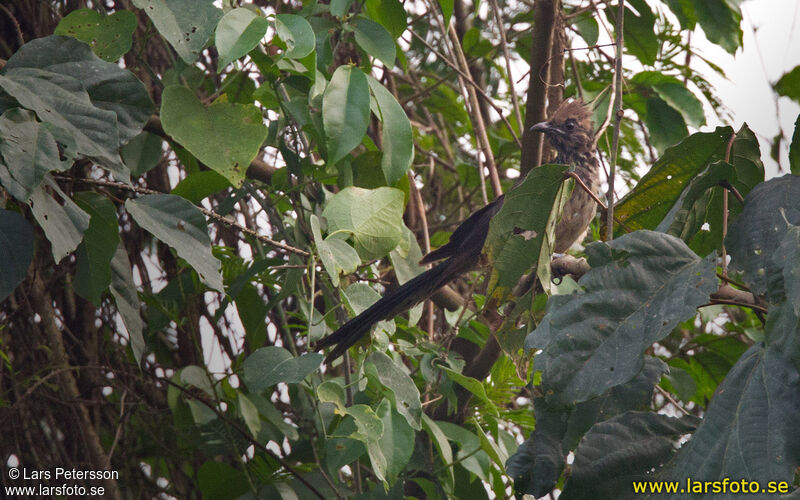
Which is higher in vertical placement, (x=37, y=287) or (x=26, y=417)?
(x=37, y=287)

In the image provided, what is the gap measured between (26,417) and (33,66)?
1.64m

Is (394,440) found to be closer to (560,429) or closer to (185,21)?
(560,429)

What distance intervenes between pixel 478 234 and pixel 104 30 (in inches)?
63.1

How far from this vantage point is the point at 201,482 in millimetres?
2430

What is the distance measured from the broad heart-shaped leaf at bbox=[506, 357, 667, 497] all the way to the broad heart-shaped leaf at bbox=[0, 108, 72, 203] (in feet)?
3.65

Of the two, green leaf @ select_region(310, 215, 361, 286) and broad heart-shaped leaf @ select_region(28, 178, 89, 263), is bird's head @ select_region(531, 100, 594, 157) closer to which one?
green leaf @ select_region(310, 215, 361, 286)

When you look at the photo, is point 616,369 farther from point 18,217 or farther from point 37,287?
point 37,287

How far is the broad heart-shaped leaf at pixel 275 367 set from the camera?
179cm

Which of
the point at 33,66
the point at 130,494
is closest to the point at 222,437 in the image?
the point at 130,494

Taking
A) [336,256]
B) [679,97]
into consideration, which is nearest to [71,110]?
[336,256]

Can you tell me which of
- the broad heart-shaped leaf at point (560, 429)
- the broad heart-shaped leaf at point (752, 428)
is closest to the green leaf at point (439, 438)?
the broad heart-shaped leaf at point (560, 429)

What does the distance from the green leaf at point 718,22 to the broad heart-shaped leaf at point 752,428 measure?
165 centimetres

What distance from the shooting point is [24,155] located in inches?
57.1

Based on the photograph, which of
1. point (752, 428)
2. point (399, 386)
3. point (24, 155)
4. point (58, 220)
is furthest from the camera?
point (399, 386)
